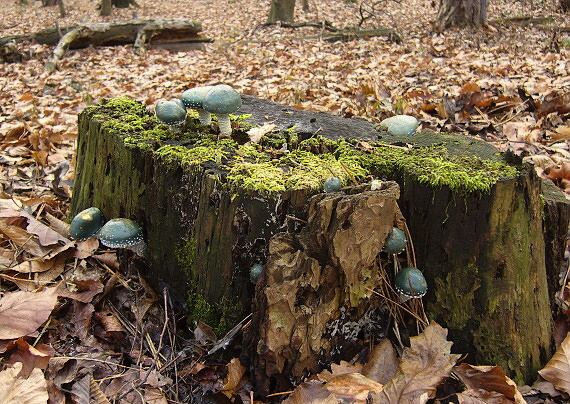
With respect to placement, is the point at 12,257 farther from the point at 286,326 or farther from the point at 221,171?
the point at 286,326

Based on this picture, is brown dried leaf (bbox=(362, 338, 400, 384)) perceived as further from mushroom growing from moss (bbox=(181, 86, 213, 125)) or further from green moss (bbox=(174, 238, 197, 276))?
mushroom growing from moss (bbox=(181, 86, 213, 125))

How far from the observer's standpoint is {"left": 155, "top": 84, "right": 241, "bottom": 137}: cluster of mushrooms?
2938 millimetres

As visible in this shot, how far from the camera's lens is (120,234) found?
2.97 metres

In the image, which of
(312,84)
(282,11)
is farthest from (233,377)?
(282,11)

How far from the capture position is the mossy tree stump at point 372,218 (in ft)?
8.21

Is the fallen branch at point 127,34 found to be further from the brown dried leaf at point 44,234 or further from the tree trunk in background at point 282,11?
the brown dried leaf at point 44,234

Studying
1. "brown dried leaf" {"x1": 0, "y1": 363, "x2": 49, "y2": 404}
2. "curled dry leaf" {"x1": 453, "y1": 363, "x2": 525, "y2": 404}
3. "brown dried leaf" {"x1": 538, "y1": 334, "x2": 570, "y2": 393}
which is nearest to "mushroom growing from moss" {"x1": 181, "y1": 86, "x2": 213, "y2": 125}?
"brown dried leaf" {"x1": 0, "y1": 363, "x2": 49, "y2": 404}

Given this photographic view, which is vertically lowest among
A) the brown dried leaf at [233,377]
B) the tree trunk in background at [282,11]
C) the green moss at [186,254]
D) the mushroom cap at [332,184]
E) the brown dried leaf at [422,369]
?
the brown dried leaf at [233,377]

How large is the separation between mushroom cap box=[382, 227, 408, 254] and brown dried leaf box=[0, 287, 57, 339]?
6.64 feet

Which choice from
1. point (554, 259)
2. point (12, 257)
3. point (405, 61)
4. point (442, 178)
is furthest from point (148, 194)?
point (405, 61)

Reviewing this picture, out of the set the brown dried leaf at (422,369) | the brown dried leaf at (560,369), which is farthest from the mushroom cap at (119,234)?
the brown dried leaf at (560,369)

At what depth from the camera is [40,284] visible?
320 centimetres

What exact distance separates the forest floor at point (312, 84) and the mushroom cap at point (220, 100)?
1.39 metres

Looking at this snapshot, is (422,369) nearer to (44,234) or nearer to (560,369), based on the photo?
(560,369)
